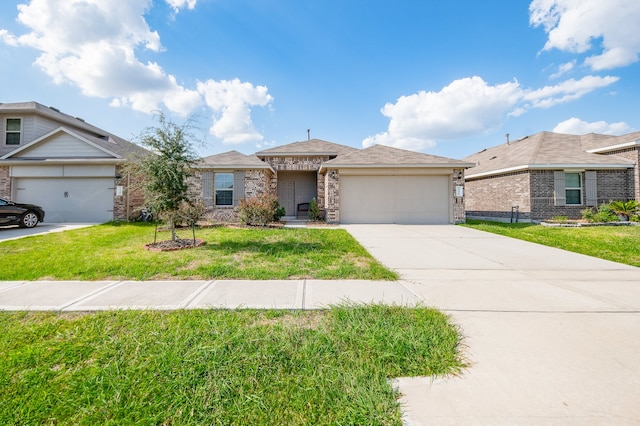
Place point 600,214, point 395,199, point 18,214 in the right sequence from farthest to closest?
1. point 395,199
2. point 600,214
3. point 18,214

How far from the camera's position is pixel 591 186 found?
12.3 metres

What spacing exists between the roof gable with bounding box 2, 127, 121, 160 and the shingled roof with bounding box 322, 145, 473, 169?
10975 mm

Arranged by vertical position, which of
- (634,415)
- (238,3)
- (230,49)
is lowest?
(634,415)

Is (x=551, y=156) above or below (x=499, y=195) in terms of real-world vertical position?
above

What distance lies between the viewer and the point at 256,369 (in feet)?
6.38

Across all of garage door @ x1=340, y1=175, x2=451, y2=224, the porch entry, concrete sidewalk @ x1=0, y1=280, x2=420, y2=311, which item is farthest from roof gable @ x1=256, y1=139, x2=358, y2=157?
concrete sidewalk @ x1=0, y1=280, x2=420, y2=311

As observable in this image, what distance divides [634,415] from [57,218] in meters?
17.4

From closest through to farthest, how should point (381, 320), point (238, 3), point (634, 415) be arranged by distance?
point (634, 415) → point (381, 320) → point (238, 3)

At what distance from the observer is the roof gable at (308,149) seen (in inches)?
586

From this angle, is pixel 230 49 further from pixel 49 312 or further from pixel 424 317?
pixel 424 317

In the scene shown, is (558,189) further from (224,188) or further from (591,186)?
(224,188)

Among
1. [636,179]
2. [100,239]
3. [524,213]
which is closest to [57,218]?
[100,239]

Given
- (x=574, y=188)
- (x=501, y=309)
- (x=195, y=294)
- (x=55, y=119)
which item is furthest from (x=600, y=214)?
(x=55, y=119)

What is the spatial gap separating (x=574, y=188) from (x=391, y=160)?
9.24 m
